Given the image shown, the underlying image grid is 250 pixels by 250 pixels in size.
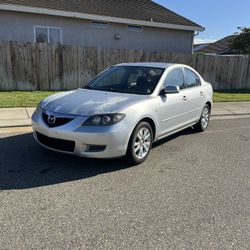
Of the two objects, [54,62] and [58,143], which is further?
[54,62]

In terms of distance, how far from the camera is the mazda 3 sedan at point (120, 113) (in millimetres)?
4266

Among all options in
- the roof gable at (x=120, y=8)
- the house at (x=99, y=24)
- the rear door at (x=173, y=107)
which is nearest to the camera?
the rear door at (x=173, y=107)

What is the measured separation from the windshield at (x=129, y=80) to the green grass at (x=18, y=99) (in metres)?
3.73

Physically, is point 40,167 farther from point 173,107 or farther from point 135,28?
point 135,28

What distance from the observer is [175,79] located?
588cm

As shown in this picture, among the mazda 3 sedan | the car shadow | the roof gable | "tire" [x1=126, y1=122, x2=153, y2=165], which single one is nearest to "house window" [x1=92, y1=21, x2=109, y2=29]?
the roof gable

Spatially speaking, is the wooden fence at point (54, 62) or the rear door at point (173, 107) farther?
the wooden fence at point (54, 62)

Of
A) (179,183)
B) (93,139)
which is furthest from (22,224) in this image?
(179,183)

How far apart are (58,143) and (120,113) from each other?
100 centimetres

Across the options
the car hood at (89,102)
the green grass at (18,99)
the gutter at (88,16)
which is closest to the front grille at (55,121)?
the car hood at (89,102)

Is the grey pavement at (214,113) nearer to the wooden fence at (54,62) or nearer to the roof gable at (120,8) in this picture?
the wooden fence at (54,62)

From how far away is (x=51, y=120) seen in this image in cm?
442

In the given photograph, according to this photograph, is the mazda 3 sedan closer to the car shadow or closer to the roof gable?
the car shadow

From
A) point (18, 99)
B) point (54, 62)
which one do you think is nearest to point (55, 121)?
point (18, 99)
